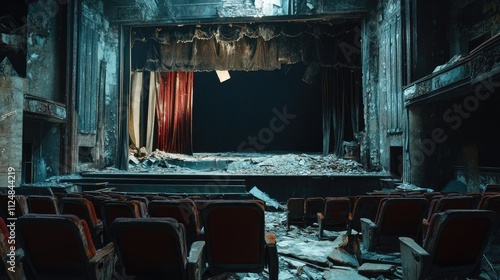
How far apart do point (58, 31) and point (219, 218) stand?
28.8 ft

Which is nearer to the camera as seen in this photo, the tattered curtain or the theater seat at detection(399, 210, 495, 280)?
the theater seat at detection(399, 210, 495, 280)

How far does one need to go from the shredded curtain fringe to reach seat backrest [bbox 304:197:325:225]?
7549 millimetres

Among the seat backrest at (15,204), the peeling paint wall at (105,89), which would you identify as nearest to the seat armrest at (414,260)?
the seat backrest at (15,204)

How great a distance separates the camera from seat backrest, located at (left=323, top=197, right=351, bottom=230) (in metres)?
3.89

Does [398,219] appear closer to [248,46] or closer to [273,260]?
[273,260]

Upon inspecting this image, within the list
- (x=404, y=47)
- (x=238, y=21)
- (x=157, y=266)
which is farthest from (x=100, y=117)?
(x=157, y=266)

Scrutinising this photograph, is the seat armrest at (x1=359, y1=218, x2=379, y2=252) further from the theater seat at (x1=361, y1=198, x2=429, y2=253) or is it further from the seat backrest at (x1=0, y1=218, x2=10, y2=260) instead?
the seat backrest at (x1=0, y1=218, x2=10, y2=260)

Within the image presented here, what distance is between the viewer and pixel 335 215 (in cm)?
402

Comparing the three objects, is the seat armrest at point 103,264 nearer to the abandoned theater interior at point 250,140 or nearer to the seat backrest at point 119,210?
the abandoned theater interior at point 250,140

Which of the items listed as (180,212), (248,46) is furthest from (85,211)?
(248,46)

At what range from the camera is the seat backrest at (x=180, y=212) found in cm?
260

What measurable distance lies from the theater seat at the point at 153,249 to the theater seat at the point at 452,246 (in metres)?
1.37

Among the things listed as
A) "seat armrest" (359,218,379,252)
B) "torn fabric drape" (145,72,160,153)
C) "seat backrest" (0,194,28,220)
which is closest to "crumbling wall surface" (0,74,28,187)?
"seat backrest" (0,194,28,220)

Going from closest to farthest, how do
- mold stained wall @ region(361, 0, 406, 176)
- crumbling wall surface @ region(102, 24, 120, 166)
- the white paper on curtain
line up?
mold stained wall @ region(361, 0, 406, 176) → crumbling wall surface @ region(102, 24, 120, 166) → the white paper on curtain
